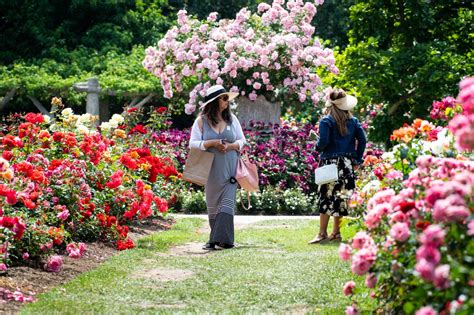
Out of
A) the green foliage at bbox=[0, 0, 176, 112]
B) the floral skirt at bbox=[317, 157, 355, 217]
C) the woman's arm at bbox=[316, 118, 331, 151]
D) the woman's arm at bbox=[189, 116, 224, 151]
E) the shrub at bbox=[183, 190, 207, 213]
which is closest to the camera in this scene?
the woman's arm at bbox=[189, 116, 224, 151]

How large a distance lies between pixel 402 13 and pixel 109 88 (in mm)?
8391

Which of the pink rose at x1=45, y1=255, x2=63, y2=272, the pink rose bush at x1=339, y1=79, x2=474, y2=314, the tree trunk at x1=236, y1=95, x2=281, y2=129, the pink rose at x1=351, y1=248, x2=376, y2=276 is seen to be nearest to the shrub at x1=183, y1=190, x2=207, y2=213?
the tree trunk at x1=236, y1=95, x2=281, y2=129

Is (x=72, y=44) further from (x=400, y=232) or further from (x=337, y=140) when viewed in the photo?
(x=400, y=232)

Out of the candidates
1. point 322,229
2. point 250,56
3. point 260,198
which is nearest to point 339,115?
point 322,229

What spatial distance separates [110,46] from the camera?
992 inches

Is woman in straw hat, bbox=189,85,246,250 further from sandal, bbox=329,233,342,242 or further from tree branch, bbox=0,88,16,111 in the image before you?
tree branch, bbox=0,88,16,111

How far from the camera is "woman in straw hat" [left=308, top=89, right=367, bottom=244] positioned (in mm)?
9203

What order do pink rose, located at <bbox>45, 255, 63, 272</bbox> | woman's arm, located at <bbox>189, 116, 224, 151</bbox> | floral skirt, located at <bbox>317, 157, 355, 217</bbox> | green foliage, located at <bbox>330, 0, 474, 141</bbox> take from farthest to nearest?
green foliage, located at <bbox>330, 0, 474, 141</bbox>, floral skirt, located at <bbox>317, 157, 355, 217</bbox>, woman's arm, located at <bbox>189, 116, 224, 151</bbox>, pink rose, located at <bbox>45, 255, 63, 272</bbox>

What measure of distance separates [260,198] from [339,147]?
4.75 metres

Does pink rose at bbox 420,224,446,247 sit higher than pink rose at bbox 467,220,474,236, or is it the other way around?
pink rose at bbox 467,220,474,236

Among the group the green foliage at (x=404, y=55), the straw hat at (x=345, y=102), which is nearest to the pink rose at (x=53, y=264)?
the straw hat at (x=345, y=102)

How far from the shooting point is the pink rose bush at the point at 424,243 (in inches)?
141

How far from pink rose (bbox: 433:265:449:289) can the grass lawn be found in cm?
217

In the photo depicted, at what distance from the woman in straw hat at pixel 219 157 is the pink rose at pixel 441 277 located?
18.4ft
